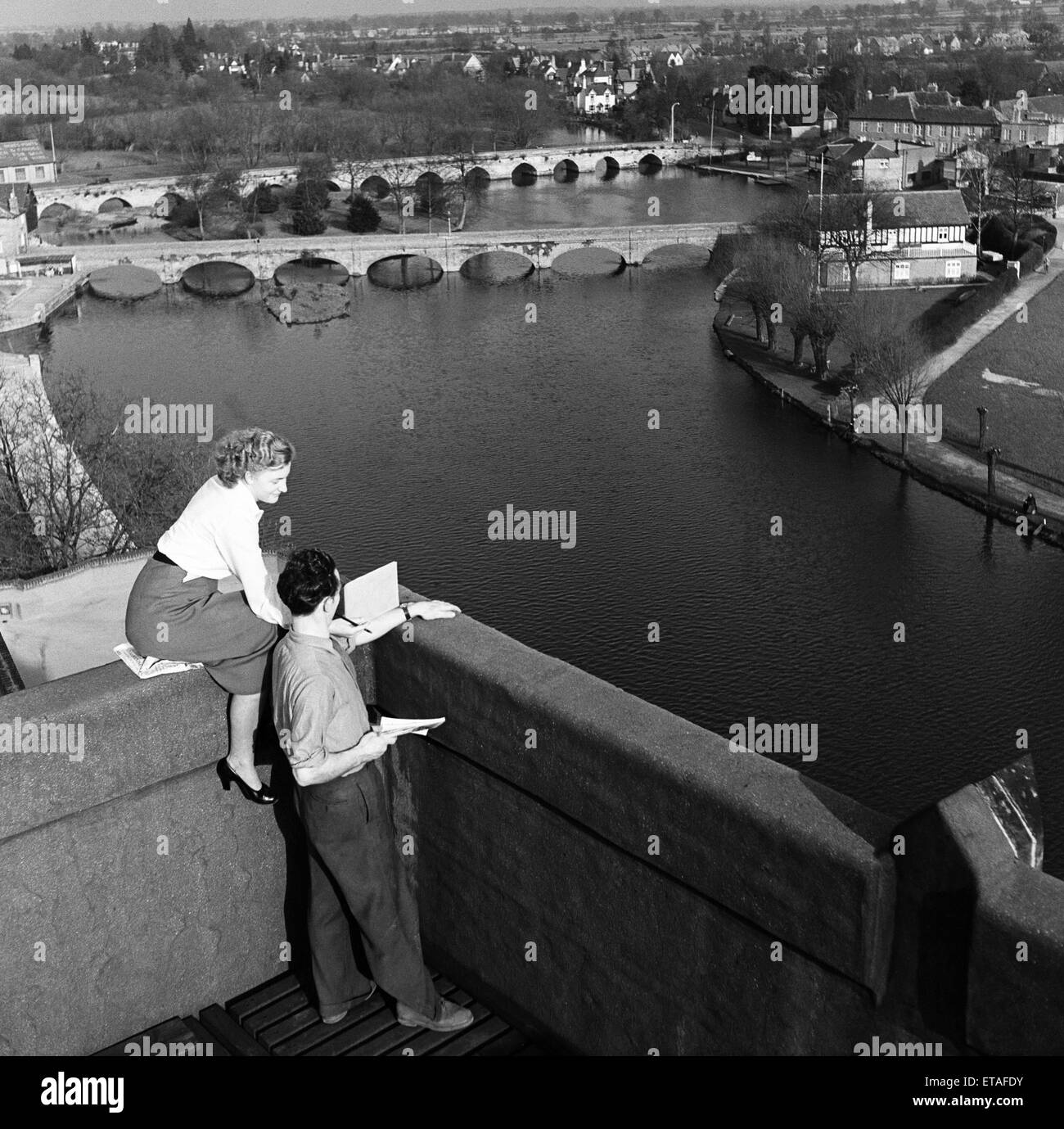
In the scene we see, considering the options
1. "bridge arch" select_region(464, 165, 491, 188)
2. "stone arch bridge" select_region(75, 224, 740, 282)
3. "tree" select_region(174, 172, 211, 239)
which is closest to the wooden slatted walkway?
"stone arch bridge" select_region(75, 224, 740, 282)

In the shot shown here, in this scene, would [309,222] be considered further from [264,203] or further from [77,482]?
[77,482]

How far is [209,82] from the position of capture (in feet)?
297

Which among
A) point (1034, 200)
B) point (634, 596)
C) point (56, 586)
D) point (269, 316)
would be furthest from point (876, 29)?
point (56, 586)

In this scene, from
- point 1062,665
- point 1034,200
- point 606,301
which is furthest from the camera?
point 1034,200

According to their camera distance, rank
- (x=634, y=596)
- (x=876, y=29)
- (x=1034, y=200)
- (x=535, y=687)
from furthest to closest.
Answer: (x=876, y=29), (x=1034, y=200), (x=634, y=596), (x=535, y=687)

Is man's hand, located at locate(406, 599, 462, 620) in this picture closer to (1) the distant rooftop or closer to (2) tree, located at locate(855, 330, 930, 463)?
(2) tree, located at locate(855, 330, 930, 463)

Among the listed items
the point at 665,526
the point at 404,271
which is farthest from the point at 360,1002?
the point at 404,271

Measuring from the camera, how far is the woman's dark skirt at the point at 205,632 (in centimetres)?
338

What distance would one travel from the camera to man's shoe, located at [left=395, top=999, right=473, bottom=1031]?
3.46 m

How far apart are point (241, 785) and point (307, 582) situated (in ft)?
1.91

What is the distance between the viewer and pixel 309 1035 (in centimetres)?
348

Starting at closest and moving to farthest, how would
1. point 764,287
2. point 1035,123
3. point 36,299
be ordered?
point 764,287
point 36,299
point 1035,123
